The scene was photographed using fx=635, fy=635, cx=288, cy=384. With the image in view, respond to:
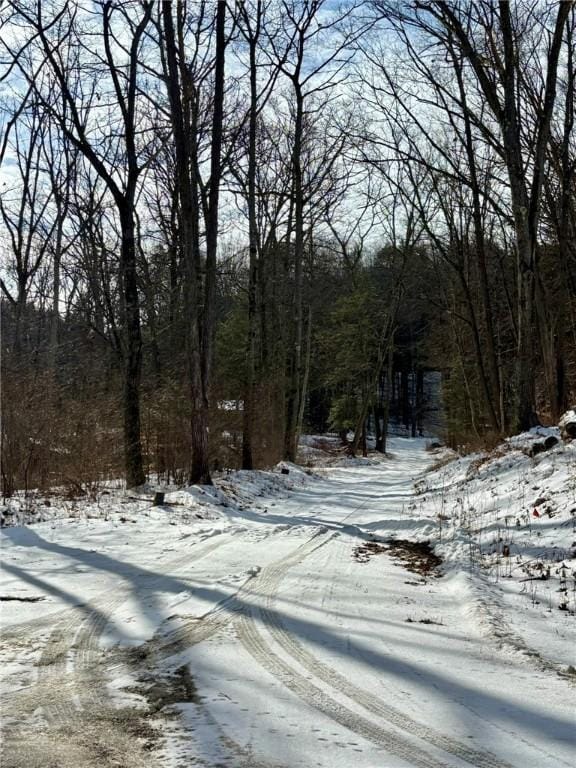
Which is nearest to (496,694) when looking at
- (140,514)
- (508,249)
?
(140,514)

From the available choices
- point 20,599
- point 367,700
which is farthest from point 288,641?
point 20,599

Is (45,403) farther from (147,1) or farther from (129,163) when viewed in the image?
(147,1)

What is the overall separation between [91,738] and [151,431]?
37.5 feet

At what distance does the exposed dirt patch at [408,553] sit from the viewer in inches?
267

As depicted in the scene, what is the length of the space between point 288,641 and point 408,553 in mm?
3931

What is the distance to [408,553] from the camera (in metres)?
7.68

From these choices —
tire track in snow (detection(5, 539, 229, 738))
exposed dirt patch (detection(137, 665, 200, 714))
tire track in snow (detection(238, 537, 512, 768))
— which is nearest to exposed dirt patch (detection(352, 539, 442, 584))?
tire track in snow (detection(238, 537, 512, 768))

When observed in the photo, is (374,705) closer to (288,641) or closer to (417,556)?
(288,641)

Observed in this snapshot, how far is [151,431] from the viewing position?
13.9m

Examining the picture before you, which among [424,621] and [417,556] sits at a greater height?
[424,621]

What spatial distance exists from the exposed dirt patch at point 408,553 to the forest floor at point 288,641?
1.8 inches

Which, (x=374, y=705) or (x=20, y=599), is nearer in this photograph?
(x=374, y=705)

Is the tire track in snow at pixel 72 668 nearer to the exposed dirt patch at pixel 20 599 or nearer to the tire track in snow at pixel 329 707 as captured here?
the exposed dirt patch at pixel 20 599

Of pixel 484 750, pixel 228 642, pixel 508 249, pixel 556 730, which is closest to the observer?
pixel 484 750
